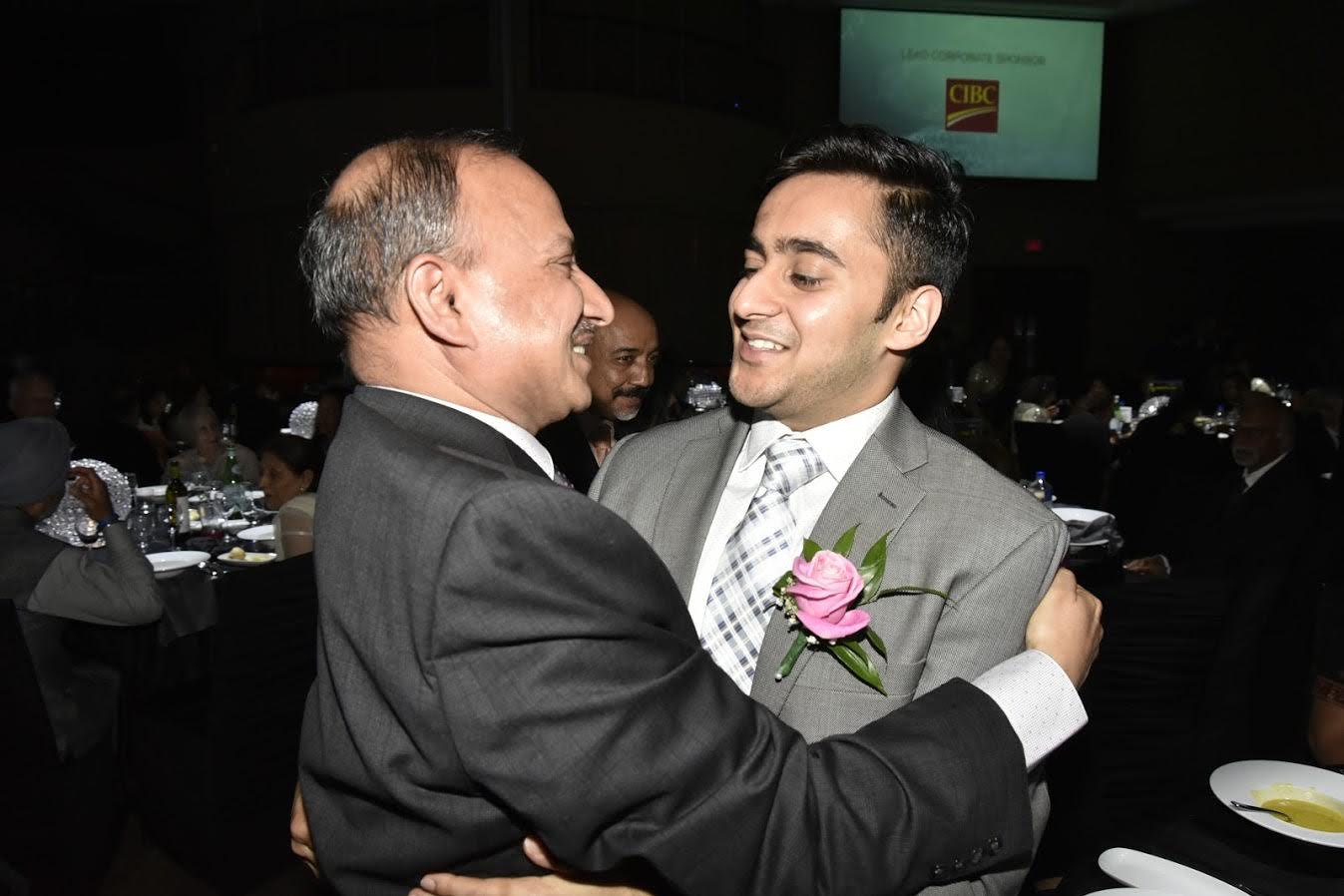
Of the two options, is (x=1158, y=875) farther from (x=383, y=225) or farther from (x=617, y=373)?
(x=617, y=373)

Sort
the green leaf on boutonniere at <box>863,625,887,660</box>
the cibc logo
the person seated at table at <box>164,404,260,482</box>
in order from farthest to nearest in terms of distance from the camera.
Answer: the cibc logo
the person seated at table at <box>164,404,260,482</box>
the green leaf on boutonniere at <box>863,625,887,660</box>

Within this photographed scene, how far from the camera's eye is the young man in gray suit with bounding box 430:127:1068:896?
1.39 metres

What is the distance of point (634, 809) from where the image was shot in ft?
3.27

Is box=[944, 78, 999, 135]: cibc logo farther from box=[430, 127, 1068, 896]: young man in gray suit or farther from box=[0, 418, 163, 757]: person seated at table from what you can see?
box=[430, 127, 1068, 896]: young man in gray suit

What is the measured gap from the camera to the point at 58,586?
302 cm

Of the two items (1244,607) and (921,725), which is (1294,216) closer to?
(1244,607)

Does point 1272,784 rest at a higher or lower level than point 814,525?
lower

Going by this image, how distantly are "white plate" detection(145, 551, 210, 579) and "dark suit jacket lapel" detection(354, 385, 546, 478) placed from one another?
2.90 metres

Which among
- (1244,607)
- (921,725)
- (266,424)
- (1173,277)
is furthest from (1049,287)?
(921,725)

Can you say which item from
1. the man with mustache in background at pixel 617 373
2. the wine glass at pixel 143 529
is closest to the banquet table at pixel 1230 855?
the man with mustache in background at pixel 617 373

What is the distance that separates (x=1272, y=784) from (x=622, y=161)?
10.4 meters

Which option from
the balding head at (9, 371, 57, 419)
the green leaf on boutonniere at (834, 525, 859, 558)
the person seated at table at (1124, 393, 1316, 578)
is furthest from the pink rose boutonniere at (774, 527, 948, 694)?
the balding head at (9, 371, 57, 419)

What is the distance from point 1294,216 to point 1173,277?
1.67 m

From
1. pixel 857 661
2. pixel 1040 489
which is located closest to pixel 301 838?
pixel 857 661
